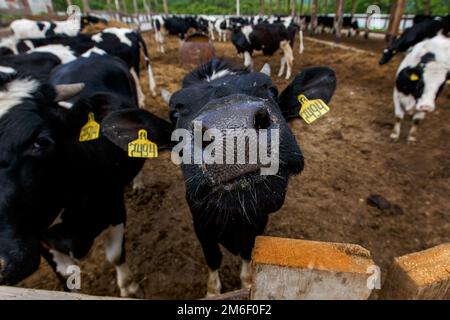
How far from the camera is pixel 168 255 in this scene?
3.00 meters

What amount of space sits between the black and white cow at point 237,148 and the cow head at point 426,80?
11.2 feet

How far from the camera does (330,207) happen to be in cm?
358

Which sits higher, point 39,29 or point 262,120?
point 262,120

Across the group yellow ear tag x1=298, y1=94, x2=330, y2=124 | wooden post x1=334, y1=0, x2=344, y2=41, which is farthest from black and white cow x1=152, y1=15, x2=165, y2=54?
yellow ear tag x1=298, y1=94, x2=330, y2=124

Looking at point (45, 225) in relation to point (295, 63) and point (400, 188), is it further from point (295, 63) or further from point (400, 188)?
point (295, 63)

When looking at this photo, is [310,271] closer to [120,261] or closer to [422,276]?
[422,276]

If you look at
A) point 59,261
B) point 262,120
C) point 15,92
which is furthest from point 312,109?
point 59,261

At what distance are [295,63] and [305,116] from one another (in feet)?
33.3

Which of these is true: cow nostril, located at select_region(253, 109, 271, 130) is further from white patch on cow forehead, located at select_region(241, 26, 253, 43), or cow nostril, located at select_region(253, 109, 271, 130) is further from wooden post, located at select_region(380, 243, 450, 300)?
white patch on cow forehead, located at select_region(241, 26, 253, 43)

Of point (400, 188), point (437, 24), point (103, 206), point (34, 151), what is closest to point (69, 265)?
point (103, 206)

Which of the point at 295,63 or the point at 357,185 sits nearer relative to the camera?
the point at 357,185

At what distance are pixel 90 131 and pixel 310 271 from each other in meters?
1.82

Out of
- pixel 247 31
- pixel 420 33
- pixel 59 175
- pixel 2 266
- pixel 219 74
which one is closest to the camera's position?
pixel 2 266

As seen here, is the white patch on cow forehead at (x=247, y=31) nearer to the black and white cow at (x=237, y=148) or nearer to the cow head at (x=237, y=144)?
the black and white cow at (x=237, y=148)
